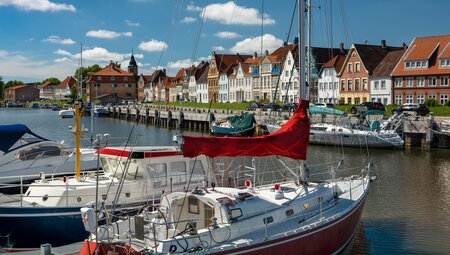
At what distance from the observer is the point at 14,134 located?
2275cm

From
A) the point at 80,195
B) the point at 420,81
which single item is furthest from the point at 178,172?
the point at 420,81

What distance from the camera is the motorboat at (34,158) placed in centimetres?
2336

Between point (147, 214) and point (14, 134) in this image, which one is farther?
point (14, 134)

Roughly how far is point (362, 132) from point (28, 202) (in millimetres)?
34226

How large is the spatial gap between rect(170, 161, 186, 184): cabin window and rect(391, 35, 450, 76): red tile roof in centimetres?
5291

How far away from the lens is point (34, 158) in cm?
2492

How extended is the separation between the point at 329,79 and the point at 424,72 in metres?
18.4

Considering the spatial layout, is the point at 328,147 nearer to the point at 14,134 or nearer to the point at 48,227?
the point at 14,134

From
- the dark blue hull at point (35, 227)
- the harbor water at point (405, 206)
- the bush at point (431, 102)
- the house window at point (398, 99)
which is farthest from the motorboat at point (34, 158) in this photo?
the house window at point (398, 99)

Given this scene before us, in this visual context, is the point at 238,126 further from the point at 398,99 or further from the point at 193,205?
the point at 193,205

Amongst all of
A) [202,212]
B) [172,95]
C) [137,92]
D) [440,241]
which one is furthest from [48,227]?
[137,92]

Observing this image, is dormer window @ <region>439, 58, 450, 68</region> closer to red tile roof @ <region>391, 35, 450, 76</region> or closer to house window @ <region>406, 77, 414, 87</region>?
red tile roof @ <region>391, 35, 450, 76</region>

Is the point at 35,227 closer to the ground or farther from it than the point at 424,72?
closer to the ground

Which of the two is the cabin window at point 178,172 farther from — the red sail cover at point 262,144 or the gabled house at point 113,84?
the gabled house at point 113,84
